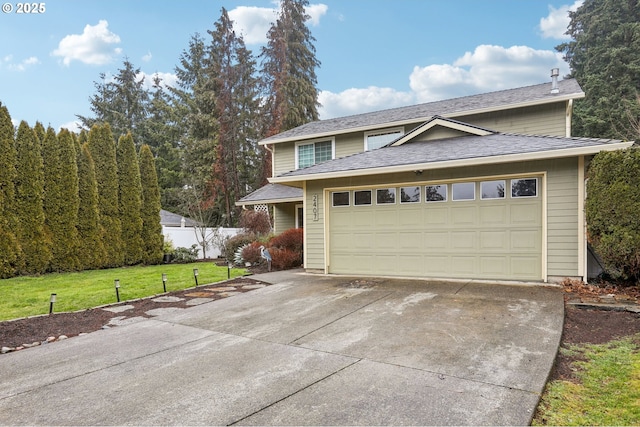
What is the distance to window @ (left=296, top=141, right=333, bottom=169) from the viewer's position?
15.0 meters

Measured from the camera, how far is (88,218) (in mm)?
12281

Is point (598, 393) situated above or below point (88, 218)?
below

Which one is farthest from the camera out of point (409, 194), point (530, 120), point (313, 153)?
point (313, 153)

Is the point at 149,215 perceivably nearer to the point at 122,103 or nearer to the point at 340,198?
the point at 340,198

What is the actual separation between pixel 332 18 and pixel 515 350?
16164mm

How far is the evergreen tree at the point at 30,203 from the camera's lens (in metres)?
10.6

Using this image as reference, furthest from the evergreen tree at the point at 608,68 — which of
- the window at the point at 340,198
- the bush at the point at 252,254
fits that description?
the bush at the point at 252,254

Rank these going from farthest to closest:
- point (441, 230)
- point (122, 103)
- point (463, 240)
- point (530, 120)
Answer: point (122, 103), point (530, 120), point (441, 230), point (463, 240)

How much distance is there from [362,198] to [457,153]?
2.43 m

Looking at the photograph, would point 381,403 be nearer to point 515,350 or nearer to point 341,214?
point 515,350

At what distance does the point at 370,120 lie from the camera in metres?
14.4

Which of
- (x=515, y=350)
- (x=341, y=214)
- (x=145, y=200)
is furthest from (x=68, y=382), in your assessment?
(x=145, y=200)

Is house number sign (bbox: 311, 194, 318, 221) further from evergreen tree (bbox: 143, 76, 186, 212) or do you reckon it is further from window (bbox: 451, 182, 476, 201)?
evergreen tree (bbox: 143, 76, 186, 212)

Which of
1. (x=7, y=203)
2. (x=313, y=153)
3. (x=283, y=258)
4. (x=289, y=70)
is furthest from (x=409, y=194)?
(x=289, y=70)
